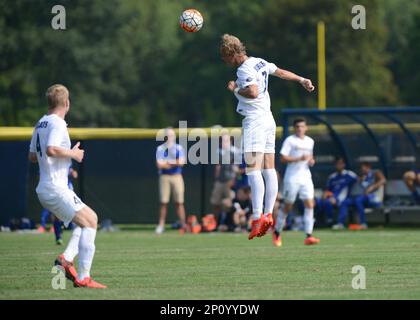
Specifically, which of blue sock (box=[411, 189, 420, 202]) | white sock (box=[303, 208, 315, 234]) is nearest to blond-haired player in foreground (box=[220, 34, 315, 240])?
white sock (box=[303, 208, 315, 234])

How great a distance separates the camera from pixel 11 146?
27.0 metres

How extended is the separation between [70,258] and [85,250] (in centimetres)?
65

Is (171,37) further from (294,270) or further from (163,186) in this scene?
(294,270)

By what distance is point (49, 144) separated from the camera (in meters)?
11.8

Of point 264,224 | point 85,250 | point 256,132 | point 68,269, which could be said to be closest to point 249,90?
point 256,132

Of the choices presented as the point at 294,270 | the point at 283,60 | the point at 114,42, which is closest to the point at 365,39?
the point at 283,60

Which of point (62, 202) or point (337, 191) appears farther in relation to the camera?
point (337, 191)

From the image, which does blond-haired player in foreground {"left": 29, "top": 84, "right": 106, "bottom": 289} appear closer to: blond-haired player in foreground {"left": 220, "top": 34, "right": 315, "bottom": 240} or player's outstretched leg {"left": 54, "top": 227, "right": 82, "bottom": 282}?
player's outstretched leg {"left": 54, "top": 227, "right": 82, "bottom": 282}

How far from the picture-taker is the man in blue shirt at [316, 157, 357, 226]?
24.7m

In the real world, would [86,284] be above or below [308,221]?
below

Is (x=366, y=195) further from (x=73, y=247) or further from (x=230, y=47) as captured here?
(x=73, y=247)

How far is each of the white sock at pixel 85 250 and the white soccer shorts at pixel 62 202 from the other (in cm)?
24

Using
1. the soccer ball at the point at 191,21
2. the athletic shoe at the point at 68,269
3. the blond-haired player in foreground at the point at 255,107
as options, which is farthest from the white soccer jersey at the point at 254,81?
the athletic shoe at the point at 68,269

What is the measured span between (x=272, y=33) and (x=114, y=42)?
10.8m
